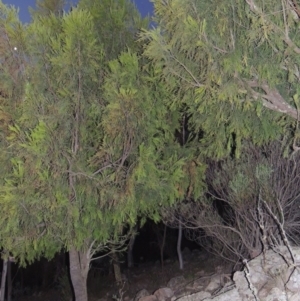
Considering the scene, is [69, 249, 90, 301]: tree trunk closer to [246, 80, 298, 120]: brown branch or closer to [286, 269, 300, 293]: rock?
[286, 269, 300, 293]: rock

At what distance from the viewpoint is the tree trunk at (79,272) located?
8078 millimetres

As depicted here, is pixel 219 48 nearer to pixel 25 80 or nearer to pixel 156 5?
pixel 156 5

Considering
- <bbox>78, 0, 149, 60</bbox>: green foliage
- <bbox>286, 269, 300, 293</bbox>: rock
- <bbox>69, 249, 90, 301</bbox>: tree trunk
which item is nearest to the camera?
<bbox>286, 269, 300, 293</bbox>: rock

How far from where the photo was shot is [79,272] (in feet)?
26.8

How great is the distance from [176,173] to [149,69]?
1776 millimetres

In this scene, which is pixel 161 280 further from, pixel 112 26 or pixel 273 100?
pixel 273 100

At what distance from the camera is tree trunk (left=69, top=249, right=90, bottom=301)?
8.08 m

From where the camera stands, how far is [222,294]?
6074 mm

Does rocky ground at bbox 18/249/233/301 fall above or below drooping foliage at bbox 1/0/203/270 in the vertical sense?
below

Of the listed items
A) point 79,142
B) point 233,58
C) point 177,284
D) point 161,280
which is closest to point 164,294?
point 177,284

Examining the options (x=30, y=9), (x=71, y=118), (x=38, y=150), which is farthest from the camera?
(x=30, y=9)

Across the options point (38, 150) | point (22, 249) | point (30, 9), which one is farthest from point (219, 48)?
point (30, 9)

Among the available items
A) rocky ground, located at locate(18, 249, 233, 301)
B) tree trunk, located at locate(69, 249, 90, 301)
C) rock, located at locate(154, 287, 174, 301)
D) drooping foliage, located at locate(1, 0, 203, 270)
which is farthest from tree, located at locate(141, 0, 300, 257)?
rock, located at locate(154, 287, 174, 301)

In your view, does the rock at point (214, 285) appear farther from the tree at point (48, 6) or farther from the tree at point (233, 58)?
the tree at point (48, 6)
